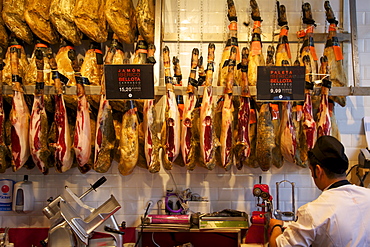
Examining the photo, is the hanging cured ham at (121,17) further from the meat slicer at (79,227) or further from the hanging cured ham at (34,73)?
the meat slicer at (79,227)

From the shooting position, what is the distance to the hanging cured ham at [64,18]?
Answer: 3.90 m

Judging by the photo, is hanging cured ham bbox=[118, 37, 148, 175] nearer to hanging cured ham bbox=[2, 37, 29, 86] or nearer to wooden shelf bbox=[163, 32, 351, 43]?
wooden shelf bbox=[163, 32, 351, 43]

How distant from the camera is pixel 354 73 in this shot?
4.12 m

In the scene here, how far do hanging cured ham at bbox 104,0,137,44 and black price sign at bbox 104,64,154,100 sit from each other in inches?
20.2

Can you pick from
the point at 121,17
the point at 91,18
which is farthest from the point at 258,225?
the point at 91,18

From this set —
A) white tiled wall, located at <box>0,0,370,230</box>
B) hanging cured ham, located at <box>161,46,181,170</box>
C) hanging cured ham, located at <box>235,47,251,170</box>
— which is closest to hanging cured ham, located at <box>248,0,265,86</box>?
hanging cured ham, located at <box>235,47,251,170</box>

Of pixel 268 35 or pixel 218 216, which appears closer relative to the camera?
pixel 218 216

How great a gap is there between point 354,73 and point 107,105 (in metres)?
2.65

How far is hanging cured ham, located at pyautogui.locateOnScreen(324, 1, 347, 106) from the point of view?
3963 mm

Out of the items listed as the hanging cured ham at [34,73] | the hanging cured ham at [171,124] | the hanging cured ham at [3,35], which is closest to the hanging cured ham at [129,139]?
the hanging cured ham at [171,124]

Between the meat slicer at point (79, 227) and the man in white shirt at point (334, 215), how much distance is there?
60.7 inches

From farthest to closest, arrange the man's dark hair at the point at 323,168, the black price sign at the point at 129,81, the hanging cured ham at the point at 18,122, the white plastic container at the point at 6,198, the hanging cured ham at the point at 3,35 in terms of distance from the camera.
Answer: the white plastic container at the point at 6,198 < the hanging cured ham at the point at 3,35 < the hanging cured ham at the point at 18,122 < the black price sign at the point at 129,81 < the man's dark hair at the point at 323,168

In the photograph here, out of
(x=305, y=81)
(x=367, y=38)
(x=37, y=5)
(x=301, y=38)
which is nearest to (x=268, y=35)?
(x=301, y=38)

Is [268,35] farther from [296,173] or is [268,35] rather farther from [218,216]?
[218,216]
